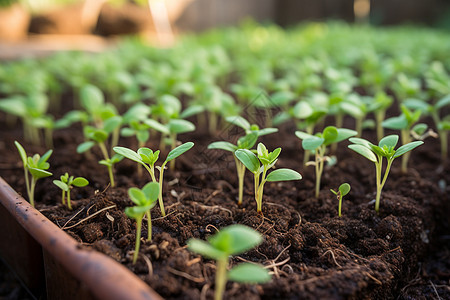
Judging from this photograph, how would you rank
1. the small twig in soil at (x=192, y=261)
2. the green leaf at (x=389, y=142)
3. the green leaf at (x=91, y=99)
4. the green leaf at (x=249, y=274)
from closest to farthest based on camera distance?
1. the green leaf at (x=249, y=274)
2. the small twig in soil at (x=192, y=261)
3. the green leaf at (x=389, y=142)
4. the green leaf at (x=91, y=99)

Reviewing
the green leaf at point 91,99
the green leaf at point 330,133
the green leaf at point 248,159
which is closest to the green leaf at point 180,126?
the green leaf at point 248,159

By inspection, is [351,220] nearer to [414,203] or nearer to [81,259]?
[414,203]

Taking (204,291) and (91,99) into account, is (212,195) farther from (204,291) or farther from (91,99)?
(91,99)

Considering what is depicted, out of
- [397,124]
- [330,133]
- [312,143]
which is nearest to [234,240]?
[312,143]

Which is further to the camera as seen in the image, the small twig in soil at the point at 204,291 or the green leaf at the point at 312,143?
the green leaf at the point at 312,143

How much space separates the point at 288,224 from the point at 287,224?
0.09ft

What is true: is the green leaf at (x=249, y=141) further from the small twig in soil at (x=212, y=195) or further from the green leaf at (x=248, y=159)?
the small twig in soil at (x=212, y=195)

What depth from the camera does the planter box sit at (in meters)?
0.78

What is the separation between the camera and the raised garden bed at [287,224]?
0.96 metres

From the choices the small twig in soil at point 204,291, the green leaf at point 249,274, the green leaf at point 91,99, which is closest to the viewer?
the green leaf at point 249,274

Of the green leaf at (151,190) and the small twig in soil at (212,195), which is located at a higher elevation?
the green leaf at (151,190)

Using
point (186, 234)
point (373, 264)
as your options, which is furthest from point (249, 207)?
point (373, 264)

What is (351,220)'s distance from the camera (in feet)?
4.07

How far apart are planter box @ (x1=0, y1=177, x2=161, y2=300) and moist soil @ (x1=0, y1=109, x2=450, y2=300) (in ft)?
0.34
